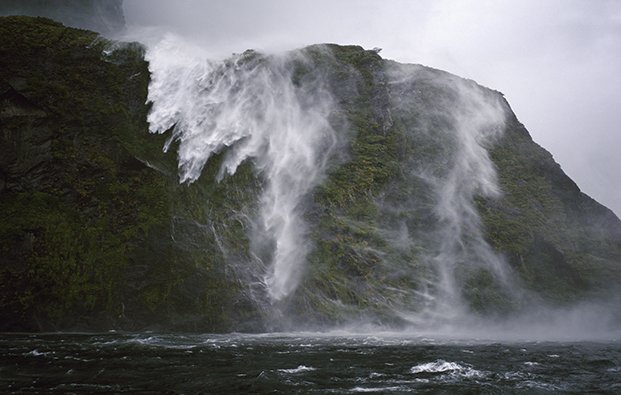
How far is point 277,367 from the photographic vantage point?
14305 millimetres

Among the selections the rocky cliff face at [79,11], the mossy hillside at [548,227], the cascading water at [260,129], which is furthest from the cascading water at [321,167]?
the rocky cliff face at [79,11]

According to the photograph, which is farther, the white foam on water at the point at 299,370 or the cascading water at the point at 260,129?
the cascading water at the point at 260,129

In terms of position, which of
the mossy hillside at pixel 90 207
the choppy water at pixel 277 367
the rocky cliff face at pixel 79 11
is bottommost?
the choppy water at pixel 277 367

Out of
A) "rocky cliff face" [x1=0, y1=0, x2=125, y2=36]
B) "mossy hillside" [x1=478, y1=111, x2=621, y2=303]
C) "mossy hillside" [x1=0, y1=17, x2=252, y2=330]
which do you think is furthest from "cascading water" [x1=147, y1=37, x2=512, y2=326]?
"rocky cliff face" [x1=0, y1=0, x2=125, y2=36]

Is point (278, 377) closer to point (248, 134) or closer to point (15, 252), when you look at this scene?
point (15, 252)

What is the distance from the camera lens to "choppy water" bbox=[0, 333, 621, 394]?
37.7ft

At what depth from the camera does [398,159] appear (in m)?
44.1

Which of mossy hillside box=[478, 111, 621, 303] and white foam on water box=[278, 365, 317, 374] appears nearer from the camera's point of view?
white foam on water box=[278, 365, 317, 374]

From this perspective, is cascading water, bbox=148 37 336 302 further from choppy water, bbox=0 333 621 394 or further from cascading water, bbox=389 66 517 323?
choppy water, bbox=0 333 621 394

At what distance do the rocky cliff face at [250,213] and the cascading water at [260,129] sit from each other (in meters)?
0.77

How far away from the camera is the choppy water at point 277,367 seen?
37.7 ft

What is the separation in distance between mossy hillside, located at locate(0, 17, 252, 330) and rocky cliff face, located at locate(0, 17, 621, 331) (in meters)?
0.08

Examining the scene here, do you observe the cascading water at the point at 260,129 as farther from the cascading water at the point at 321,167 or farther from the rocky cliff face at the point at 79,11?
the rocky cliff face at the point at 79,11

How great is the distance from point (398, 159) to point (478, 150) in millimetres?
10704
